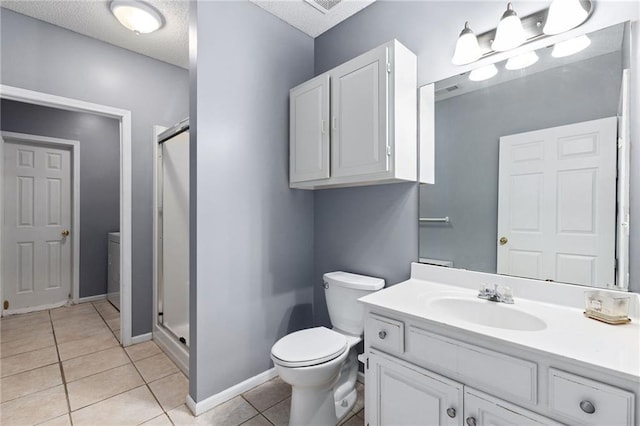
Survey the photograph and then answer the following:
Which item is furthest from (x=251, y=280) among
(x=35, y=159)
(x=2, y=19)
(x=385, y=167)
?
(x=35, y=159)

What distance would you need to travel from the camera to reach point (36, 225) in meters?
3.52

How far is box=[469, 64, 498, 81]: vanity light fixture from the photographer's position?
1.49 metres

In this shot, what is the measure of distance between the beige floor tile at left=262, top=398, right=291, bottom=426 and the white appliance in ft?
8.97

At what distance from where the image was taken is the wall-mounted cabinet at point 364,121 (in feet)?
5.13

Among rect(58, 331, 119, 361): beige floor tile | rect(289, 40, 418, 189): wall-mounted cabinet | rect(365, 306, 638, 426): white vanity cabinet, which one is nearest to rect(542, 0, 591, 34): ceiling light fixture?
rect(289, 40, 418, 189): wall-mounted cabinet

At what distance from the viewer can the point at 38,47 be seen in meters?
2.21

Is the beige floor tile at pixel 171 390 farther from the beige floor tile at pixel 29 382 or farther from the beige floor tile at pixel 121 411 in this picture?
the beige floor tile at pixel 29 382

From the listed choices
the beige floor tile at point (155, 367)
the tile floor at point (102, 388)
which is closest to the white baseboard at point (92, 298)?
the tile floor at point (102, 388)

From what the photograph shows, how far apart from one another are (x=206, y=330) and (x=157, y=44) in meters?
2.43

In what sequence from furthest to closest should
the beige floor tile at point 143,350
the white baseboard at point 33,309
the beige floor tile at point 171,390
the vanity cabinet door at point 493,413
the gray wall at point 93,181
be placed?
the gray wall at point 93,181, the white baseboard at point 33,309, the beige floor tile at point 143,350, the beige floor tile at point 171,390, the vanity cabinet door at point 493,413

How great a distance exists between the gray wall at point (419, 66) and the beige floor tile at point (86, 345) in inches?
74.6

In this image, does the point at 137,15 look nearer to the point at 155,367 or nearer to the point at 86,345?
the point at 155,367

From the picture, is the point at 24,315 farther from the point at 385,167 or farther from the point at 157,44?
the point at 385,167

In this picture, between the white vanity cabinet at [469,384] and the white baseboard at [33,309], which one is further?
the white baseboard at [33,309]
